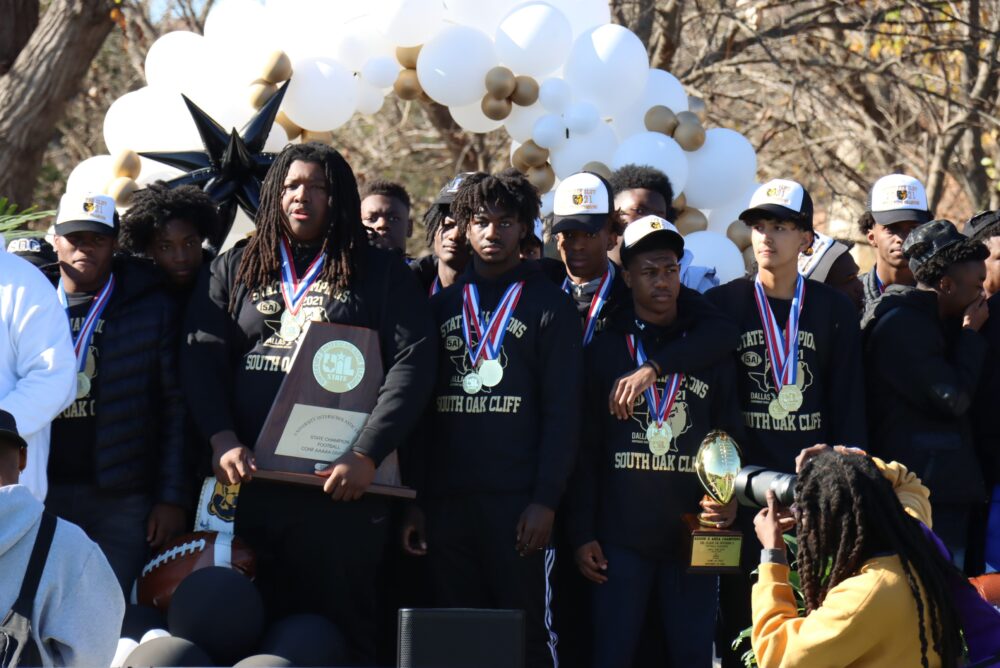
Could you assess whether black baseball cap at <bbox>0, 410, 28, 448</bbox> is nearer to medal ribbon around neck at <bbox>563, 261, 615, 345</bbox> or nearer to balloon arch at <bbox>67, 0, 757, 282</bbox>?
medal ribbon around neck at <bbox>563, 261, 615, 345</bbox>

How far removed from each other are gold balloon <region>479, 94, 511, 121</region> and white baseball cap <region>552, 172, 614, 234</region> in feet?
5.53

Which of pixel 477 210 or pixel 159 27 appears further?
pixel 159 27

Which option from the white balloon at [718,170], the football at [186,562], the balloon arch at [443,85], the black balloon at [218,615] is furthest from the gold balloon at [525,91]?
the black balloon at [218,615]

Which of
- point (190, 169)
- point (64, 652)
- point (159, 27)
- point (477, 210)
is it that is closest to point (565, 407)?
point (477, 210)

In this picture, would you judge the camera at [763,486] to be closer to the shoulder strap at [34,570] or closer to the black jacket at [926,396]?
the black jacket at [926,396]

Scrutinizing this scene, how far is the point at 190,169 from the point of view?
21.8ft

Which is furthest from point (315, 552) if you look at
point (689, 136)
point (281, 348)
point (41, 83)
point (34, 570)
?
point (41, 83)

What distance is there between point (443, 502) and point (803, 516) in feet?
5.63

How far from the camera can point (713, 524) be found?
4.96 metres

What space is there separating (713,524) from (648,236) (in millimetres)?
1139

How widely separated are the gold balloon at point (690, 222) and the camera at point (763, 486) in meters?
3.42

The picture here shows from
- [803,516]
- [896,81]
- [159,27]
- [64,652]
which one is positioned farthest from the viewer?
[159,27]

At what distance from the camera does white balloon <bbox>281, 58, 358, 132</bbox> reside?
7.12 m

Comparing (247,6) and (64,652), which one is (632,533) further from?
(247,6)
